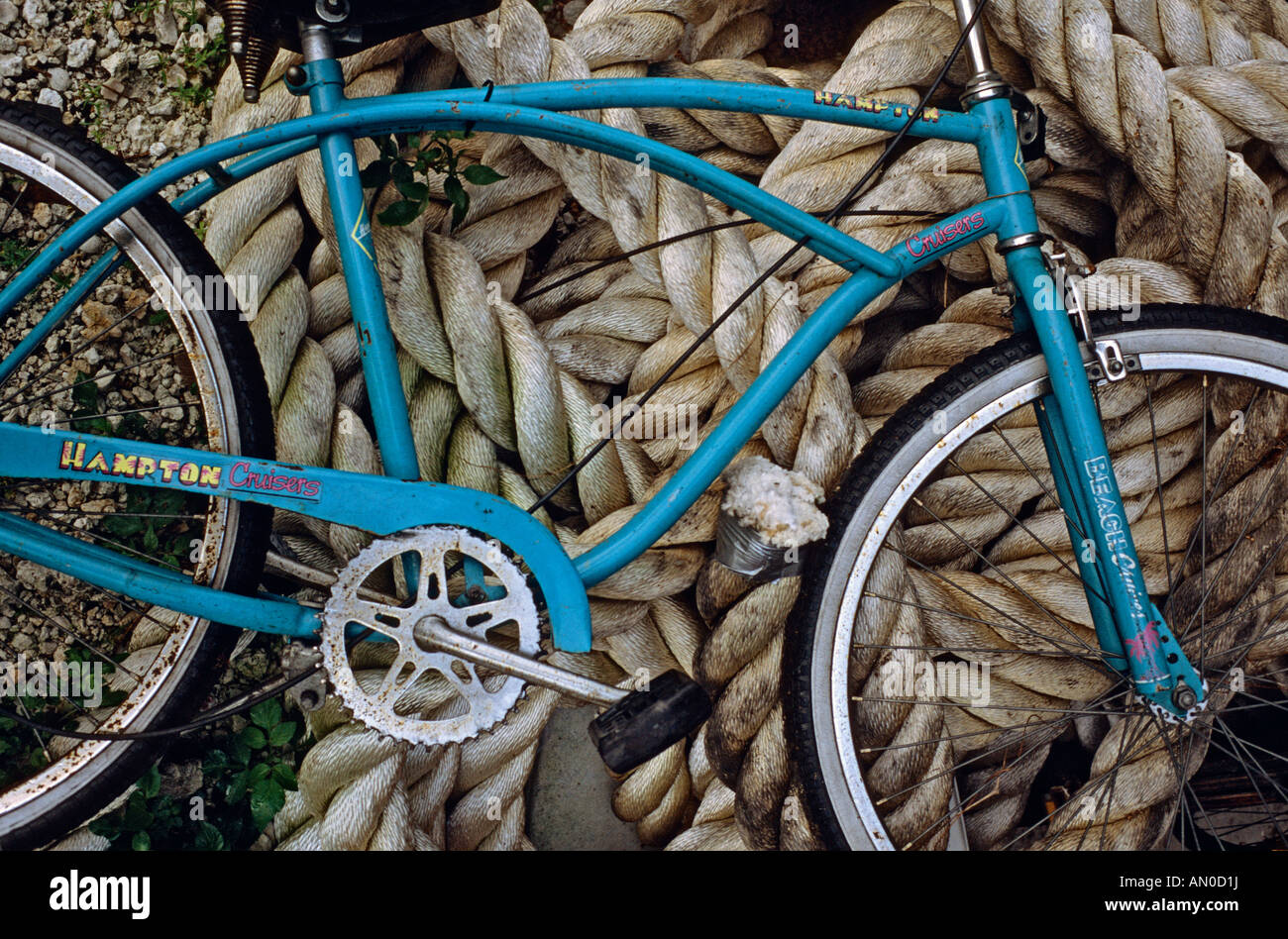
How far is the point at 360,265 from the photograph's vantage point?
76 cm

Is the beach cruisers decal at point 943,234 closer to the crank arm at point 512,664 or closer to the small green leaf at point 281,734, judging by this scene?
the crank arm at point 512,664

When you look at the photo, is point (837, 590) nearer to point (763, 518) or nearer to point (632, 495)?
point (763, 518)

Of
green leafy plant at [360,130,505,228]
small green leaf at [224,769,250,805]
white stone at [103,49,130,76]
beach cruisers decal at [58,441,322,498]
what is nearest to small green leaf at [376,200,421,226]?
green leafy plant at [360,130,505,228]

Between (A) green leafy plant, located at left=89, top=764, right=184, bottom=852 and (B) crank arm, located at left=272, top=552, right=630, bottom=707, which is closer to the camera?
(B) crank arm, located at left=272, top=552, right=630, bottom=707

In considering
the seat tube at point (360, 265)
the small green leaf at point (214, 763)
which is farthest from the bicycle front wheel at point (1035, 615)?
the small green leaf at point (214, 763)

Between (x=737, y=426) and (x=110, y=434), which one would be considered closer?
(x=737, y=426)

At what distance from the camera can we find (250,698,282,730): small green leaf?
971mm

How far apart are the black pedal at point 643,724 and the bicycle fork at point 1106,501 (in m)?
0.40

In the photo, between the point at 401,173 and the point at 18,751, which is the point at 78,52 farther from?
the point at 18,751

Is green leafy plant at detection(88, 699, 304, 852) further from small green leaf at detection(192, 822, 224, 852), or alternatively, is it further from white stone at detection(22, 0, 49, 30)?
white stone at detection(22, 0, 49, 30)

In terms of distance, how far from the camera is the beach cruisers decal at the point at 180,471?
0.74 metres

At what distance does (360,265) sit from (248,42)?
201 millimetres

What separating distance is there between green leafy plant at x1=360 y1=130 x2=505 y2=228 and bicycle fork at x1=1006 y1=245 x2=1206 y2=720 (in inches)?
A: 21.8

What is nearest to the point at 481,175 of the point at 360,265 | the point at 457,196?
the point at 457,196
